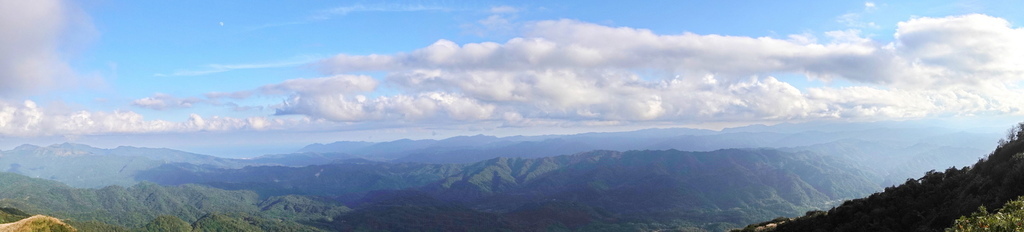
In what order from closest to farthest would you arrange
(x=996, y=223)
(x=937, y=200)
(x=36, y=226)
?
1. (x=996, y=223)
2. (x=937, y=200)
3. (x=36, y=226)

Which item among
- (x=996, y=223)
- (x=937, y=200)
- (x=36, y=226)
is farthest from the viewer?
(x=36, y=226)

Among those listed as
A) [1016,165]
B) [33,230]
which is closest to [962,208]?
[1016,165]

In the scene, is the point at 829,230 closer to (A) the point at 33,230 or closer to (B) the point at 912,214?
(B) the point at 912,214

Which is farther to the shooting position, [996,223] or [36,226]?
[36,226]

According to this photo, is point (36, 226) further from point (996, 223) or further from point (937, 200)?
point (937, 200)

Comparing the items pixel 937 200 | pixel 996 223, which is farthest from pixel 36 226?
pixel 937 200

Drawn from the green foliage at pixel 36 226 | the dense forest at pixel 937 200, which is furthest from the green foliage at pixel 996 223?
the green foliage at pixel 36 226

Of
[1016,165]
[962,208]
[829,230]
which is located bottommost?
[829,230]

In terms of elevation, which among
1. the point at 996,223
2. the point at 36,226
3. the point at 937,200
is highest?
the point at 996,223

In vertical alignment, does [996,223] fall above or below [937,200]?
above

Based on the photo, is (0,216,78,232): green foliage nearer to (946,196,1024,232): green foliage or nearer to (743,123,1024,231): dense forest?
(743,123,1024,231): dense forest

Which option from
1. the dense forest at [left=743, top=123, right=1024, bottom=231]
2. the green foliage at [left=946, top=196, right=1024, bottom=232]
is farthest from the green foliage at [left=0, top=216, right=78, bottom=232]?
the green foliage at [left=946, top=196, right=1024, bottom=232]
